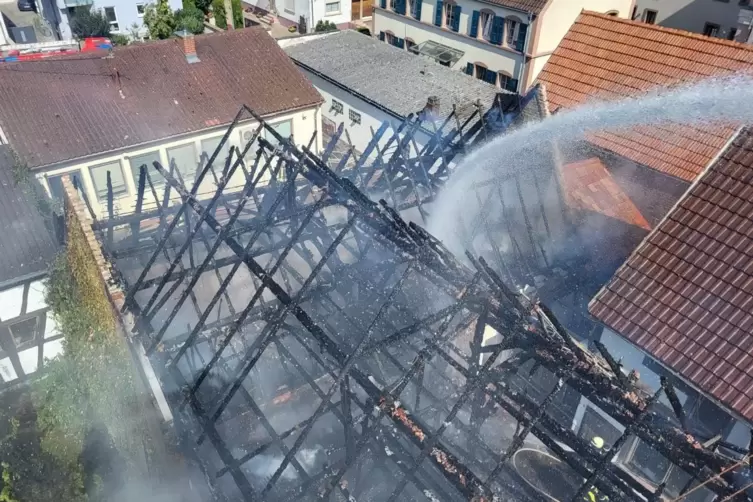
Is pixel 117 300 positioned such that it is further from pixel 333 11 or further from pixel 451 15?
pixel 333 11

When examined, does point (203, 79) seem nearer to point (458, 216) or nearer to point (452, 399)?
point (458, 216)

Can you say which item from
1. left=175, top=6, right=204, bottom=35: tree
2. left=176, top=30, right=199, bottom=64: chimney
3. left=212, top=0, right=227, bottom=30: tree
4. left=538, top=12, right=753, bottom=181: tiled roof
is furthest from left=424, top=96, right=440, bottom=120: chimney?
left=212, top=0, right=227, bottom=30: tree

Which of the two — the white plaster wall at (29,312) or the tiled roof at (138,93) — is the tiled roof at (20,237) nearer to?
the white plaster wall at (29,312)

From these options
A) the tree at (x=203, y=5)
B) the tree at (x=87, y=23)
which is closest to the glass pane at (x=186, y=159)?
the tree at (x=87, y=23)

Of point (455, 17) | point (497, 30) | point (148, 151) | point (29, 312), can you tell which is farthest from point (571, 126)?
point (455, 17)

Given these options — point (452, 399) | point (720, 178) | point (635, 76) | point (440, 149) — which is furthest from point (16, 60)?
point (720, 178)

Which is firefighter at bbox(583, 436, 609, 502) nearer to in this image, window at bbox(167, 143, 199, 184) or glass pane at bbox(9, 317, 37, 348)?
glass pane at bbox(9, 317, 37, 348)
